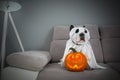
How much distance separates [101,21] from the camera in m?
2.40

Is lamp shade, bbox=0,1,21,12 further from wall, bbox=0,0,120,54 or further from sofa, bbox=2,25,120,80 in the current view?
sofa, bbox=2,25,120,80

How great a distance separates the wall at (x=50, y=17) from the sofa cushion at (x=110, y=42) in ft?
0.88

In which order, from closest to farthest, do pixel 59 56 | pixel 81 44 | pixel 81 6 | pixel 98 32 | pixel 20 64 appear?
pixel 20 64
pixel 81 44
pixel 59 56
pixel 98 32
pixel 81 6

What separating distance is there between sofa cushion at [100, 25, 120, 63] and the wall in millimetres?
268

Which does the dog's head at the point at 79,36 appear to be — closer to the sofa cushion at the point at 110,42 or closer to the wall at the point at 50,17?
the sofa cushion at the point at 110,42

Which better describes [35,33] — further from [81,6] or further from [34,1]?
[81,6]

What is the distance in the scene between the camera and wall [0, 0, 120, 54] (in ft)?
7.86

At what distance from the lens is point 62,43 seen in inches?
81.6

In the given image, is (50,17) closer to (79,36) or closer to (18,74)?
(79,36)

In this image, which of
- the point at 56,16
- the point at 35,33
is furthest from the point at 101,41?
the point at 35,33

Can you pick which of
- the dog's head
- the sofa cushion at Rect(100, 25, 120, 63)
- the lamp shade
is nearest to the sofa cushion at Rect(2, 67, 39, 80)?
the dog's head

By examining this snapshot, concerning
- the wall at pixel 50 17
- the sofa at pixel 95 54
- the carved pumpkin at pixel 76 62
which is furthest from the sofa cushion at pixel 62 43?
the carved pumpkin at pixel 76 62

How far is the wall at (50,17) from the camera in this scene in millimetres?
2396

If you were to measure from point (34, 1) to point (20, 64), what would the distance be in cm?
115
